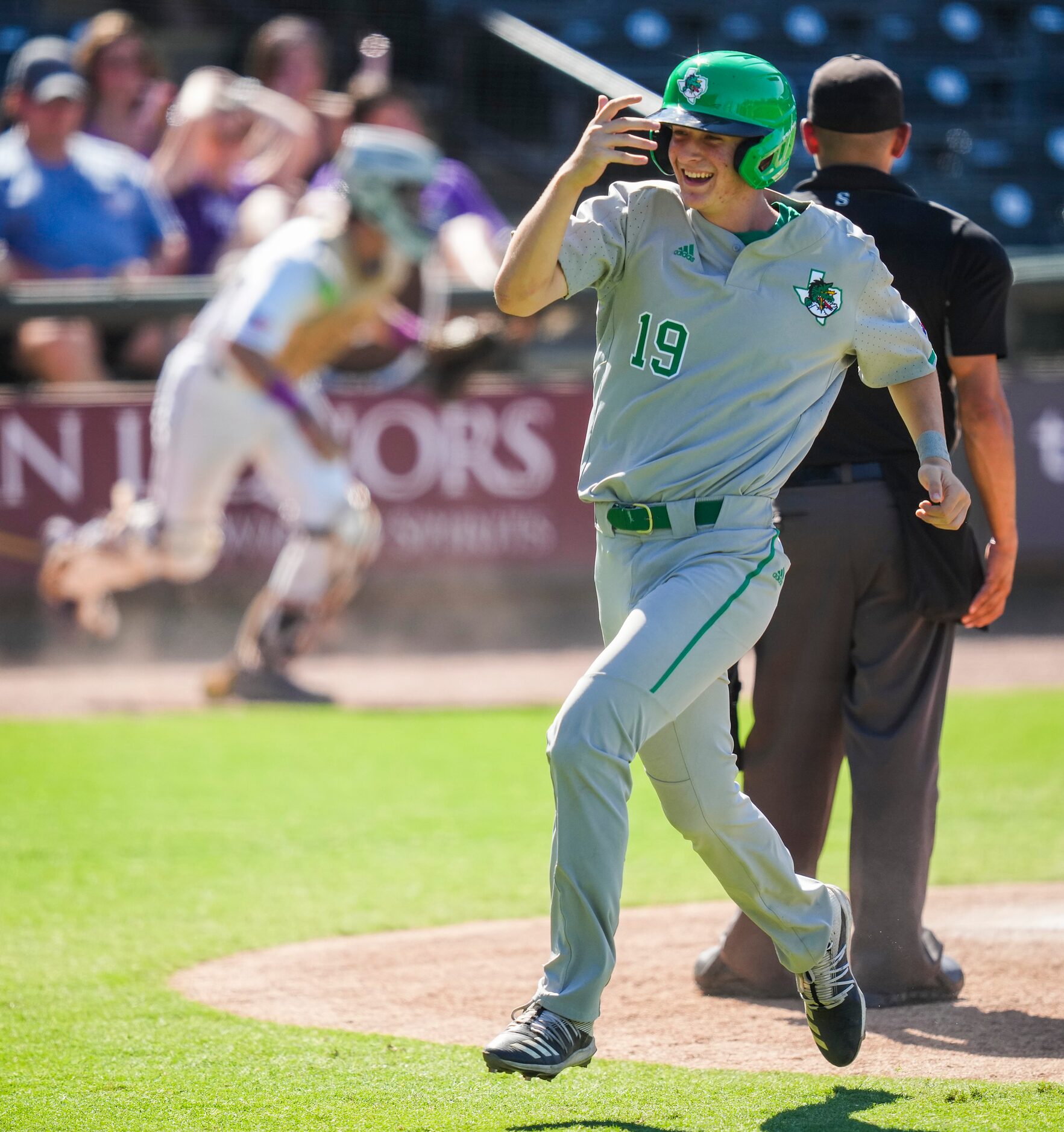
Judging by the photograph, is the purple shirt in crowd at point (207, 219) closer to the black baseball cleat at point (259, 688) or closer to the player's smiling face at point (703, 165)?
the black baseball cleat at point (259, 688)

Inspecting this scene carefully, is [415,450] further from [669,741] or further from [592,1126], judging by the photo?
[592,1126]

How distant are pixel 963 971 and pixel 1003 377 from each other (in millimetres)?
7705

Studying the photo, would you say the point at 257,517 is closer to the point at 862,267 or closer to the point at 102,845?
the point at 102,845

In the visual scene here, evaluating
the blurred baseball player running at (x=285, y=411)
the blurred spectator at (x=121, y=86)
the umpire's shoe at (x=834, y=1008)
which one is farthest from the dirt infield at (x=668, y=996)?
the blurred spectator at (x=121, y=86)

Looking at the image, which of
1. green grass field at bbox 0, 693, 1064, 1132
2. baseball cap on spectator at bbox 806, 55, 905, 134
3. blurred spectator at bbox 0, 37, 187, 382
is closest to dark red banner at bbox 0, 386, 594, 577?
blurred spectator at bbox 0, 37, 187, 382

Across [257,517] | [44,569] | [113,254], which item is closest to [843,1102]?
[44,569]

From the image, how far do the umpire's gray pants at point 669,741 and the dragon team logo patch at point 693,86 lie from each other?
75 centimetres

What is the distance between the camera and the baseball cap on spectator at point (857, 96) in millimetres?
3887

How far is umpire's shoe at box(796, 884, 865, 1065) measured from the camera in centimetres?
325

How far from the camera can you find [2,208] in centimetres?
1034

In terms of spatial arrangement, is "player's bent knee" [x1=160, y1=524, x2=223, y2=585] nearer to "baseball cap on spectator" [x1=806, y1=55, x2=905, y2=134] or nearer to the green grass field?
the green grass field

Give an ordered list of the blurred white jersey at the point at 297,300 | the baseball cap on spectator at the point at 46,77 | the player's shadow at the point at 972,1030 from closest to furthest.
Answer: the player's shadow at the point at 972,1030 < the blurred white jersey at the point at 297,300 < the baseball cap on spectator at the point at 46,77

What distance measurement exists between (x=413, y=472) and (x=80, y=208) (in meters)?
2.65

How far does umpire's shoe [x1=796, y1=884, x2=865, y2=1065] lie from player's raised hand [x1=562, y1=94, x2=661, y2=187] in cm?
154
